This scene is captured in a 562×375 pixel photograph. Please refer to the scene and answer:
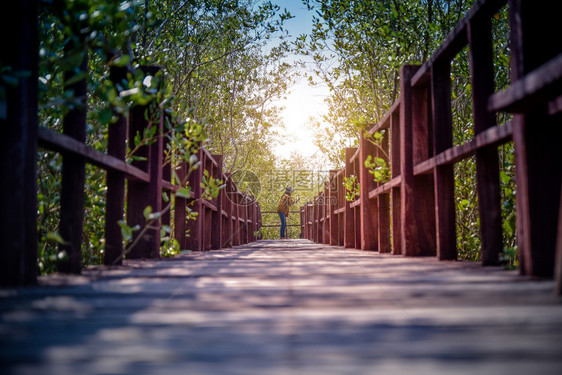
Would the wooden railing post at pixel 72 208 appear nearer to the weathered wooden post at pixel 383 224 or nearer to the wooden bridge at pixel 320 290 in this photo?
the wooden bridge at pixel 320 290

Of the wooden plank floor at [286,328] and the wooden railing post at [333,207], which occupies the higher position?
the wooden railing post at [333,207]

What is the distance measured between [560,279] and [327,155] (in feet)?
31.3

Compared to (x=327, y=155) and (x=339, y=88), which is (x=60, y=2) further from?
(x=327, y=155)

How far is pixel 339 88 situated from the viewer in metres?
8.37

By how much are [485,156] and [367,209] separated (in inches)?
128

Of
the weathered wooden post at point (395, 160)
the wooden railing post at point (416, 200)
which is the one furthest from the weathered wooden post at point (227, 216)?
the wooden railing post at point (416, 200)

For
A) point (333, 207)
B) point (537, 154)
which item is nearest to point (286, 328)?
point (537, 154)

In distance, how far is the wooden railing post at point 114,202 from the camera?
2432 millimetres

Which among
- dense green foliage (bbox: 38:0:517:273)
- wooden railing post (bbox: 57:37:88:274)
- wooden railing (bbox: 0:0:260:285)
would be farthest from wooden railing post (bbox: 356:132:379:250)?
wooden railing post (bbox: 57:37:88:274)

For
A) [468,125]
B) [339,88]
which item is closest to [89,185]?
[468,125]

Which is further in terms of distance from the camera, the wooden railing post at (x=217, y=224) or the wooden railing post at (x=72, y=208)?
the wooden railing post at (x=217, y=224)

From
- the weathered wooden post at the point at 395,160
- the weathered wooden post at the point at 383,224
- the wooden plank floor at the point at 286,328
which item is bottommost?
the wooden plank floor at the point at 286,328

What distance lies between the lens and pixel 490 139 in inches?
78.0

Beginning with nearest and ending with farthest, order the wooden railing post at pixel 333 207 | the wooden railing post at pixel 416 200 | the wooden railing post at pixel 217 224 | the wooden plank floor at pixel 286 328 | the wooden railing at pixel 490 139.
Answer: the wooden plank floor at pixel 286 328, the wooden railing at pixel 490 139, the wooden railing post at pixel 416 200, the wooden railing post at pixel 217 224, the wooden railing post at pixel 333 207
